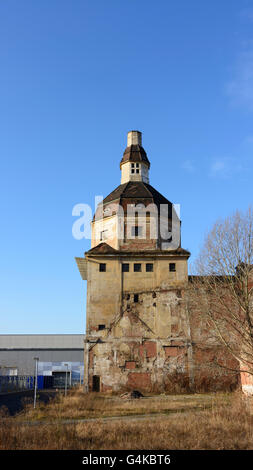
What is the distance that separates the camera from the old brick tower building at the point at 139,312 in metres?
28.2

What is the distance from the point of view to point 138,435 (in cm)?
1160

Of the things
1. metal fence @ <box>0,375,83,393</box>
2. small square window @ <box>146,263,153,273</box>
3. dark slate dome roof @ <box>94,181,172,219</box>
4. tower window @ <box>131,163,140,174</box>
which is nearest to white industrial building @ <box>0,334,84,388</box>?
metal fence @ <box>0,375,83,393</box>

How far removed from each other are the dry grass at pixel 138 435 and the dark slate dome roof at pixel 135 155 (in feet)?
97.4

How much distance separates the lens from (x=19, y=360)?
193 feet

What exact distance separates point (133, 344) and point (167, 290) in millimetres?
4838

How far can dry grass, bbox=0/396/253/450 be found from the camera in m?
10.4

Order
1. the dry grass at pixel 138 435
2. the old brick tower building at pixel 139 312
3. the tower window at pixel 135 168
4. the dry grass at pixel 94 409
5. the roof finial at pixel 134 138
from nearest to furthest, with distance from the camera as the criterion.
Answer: the dry grass at pixel 138 435
the dry grass at pixel 94 409
the old brick tower building at pixel 139 312
the tower window at pixel 135 168
the roof finial at pixel 134 138

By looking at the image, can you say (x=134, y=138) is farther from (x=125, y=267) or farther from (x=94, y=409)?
(x=94, y=409)

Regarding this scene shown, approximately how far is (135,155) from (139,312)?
17614 millimetres

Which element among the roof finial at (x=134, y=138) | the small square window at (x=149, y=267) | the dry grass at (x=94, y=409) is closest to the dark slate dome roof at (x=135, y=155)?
the roof finial at (x=134, y=138)

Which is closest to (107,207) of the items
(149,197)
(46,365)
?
(149,197)

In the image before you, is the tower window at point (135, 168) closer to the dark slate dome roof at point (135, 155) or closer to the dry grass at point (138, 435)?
the dark slate dome roof at point (135, 155)

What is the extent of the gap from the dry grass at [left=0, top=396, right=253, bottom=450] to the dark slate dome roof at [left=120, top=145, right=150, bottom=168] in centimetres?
2969
